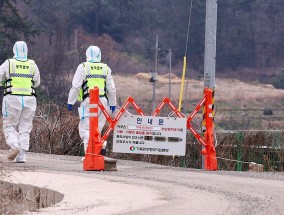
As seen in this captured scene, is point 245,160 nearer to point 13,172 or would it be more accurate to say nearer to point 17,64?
point 17,64

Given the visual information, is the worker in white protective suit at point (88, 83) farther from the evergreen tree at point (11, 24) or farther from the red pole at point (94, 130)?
the evergreen tree at point (11, 24)

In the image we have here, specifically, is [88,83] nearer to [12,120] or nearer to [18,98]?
[18,98]

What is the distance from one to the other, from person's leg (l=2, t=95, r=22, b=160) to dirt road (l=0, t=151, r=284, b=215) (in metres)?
0.35

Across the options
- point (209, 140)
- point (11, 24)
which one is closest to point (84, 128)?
point (209, 140)

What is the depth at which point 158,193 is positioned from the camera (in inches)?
501

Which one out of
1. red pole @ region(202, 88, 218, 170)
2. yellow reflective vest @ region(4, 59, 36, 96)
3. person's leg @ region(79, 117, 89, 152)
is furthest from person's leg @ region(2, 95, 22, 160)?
red pole @ region(202, 88, 218, 170)

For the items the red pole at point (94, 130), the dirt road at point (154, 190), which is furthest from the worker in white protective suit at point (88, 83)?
the dirt road at point (154, 190)

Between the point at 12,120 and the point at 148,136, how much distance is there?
242 cm

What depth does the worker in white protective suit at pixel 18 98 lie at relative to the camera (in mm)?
18172

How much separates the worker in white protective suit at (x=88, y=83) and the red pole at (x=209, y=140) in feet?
5.60

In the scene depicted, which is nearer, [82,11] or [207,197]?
[207,197]

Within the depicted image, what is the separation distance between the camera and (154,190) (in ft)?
43.0

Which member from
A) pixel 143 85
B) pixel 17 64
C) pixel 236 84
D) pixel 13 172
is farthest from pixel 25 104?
pixel 236 84

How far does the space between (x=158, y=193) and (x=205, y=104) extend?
20.5 ft
